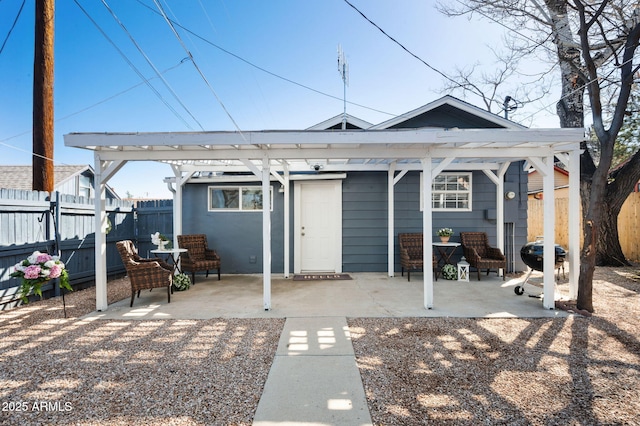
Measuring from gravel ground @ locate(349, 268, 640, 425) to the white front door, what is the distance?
128 inches

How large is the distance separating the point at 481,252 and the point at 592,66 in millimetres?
3671

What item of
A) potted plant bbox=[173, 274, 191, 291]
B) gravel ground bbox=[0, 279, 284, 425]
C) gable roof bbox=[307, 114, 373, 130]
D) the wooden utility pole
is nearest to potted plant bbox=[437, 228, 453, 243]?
gable roof bbox=[307, 114, 373, 130]

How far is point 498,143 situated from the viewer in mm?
4195

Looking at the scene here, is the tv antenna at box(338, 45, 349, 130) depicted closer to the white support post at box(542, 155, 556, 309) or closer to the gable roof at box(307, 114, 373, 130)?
the gable roof at box(307, 114, 373, 130)

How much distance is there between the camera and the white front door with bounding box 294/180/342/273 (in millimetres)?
7172

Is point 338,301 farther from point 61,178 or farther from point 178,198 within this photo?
point 61,178

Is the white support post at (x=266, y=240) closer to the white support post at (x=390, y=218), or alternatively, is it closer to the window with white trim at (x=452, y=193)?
the white support post at (x=390, y=218)

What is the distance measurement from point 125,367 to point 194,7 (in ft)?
19.4

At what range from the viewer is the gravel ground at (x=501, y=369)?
6.97 feet

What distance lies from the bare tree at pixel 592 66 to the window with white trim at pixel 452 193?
82.7 inches

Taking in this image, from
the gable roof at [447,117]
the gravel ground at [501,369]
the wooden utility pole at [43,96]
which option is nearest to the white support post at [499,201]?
the gable roof at [447,117]

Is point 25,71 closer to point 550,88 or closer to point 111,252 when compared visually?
point 111,252

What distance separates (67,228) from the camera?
5586 millimetres

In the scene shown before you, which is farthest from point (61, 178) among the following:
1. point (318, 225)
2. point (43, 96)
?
point (318, 225)
